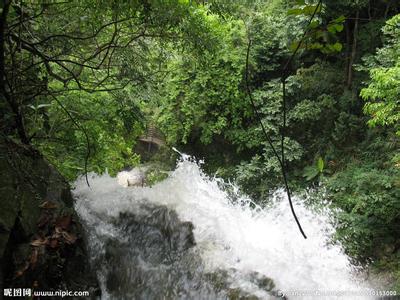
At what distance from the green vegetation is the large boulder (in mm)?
389

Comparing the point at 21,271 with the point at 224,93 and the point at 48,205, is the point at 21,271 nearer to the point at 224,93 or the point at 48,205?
the point at 48,205

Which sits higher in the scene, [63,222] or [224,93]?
[224,93]

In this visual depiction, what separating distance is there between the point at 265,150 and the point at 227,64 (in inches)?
103

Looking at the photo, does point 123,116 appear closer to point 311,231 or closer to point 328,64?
point 311,231

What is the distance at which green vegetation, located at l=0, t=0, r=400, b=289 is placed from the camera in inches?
132

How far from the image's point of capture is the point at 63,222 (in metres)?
3.31

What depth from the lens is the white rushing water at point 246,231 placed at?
5243 millimetres

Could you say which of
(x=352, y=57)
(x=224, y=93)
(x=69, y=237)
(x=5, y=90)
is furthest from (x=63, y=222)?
(x=352, y=57)

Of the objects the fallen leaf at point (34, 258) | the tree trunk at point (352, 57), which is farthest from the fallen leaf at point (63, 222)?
the tree trunk at point (352, 57)

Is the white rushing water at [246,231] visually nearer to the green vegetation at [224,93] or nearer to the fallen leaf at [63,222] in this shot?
the green vegetation at [224,93]

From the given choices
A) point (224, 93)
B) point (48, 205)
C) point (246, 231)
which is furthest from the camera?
point (224, 93)

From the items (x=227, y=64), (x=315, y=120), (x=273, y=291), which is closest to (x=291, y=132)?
(x=315, y=120)

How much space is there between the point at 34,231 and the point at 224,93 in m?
7.19

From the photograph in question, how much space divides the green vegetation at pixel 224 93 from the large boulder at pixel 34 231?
39 centimetres
